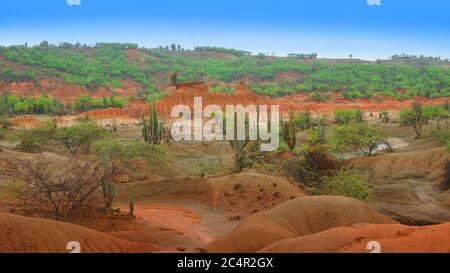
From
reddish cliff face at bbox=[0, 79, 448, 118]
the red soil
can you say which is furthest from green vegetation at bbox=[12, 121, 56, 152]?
the red soil

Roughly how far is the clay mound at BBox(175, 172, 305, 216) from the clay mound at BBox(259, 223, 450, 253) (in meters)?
9.29

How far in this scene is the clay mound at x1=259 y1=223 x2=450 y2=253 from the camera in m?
10.4

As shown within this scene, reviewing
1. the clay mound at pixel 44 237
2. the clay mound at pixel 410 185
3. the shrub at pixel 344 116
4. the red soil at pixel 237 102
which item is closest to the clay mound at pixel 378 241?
the clay mound at pixel 44 237

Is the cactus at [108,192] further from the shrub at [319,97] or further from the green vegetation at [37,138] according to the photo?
the shrub at [319,97]

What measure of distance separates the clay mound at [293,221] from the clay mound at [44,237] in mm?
3023

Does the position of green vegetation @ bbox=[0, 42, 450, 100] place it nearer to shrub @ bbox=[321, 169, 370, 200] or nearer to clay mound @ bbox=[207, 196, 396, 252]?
shrub @ bbox=[321, 169, 370, 200]

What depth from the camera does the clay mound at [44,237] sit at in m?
12.2

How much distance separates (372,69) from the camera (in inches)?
5098

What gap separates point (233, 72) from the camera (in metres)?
133

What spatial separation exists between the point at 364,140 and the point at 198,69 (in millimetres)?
103643

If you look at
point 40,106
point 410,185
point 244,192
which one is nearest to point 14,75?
point 40,106

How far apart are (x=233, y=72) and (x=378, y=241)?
123 metres
